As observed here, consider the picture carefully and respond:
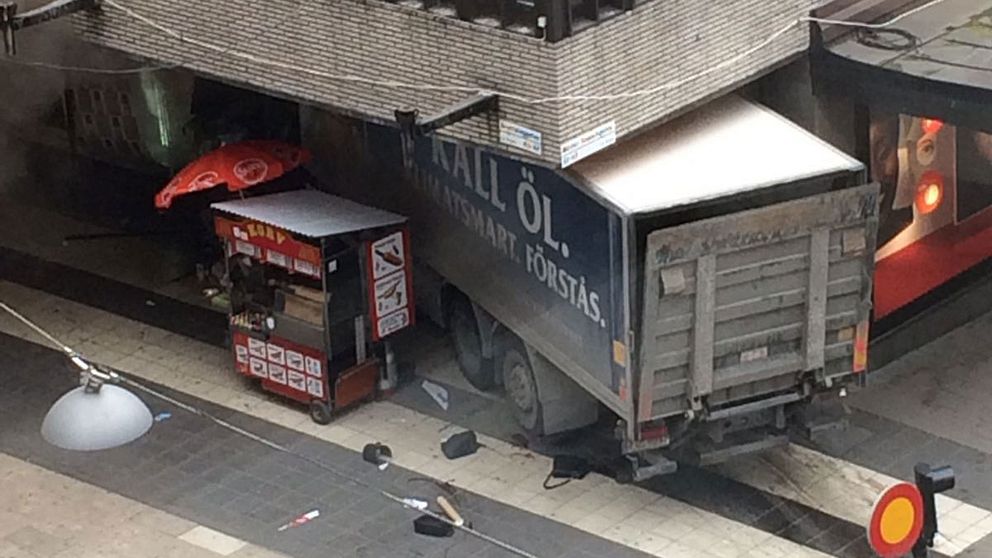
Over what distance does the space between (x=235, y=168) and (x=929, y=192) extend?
599cm

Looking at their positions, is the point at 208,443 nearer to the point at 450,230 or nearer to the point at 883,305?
the point at 450,230

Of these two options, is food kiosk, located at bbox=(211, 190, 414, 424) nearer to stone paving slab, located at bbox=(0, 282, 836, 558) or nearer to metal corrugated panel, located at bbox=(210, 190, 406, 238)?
metal corrugated panel, located at bbox=(210, 190, 406, 238)

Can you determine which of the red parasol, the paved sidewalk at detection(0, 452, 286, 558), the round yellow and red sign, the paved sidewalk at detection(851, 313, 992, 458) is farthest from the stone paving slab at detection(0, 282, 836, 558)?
the paved sidewalk at detection(851, 313, 992, 458)

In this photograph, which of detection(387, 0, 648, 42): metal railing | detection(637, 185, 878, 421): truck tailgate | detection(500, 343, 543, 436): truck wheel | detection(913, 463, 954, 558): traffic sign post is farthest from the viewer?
detection(500, 343, 543, 436): truck wheel

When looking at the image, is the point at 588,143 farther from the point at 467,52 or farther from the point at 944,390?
the point at 944,390

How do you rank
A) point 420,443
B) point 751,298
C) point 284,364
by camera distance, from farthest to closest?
1. point 284,364
2. point 420,443
3. point 751,298

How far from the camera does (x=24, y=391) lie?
1705 cm

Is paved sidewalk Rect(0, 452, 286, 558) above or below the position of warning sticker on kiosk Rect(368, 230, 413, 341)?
below

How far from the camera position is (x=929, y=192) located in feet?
55.5

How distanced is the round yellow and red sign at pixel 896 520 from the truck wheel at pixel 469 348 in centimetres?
453

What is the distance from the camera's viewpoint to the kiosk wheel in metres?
16.1

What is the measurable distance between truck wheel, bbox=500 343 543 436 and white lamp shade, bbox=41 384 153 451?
599cm

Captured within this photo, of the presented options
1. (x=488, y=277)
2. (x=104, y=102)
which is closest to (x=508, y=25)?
(x=488, y=277)

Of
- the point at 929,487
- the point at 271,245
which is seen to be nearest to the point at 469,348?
the point at 271,245
